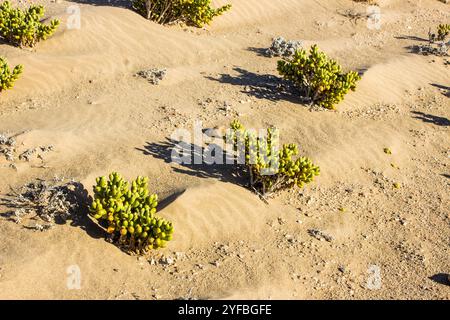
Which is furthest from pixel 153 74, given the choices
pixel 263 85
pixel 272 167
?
pixel 272 167

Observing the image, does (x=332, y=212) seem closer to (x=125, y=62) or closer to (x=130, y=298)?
(x=130, y=298)

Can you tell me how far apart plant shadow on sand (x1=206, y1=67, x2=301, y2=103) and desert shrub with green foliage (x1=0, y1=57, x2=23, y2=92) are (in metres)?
4.08

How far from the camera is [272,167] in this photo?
671 cm

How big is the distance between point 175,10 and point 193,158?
6.52 meters

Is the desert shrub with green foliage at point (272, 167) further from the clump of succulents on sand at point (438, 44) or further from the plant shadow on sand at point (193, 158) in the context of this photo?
the clump of succulents on sand at point (438, 44)

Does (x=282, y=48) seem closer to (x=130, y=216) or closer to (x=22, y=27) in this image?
(x=22, y=27)

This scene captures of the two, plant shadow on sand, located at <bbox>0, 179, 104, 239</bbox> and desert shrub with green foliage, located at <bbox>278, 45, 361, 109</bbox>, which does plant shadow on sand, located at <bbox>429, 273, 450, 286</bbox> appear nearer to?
desert shrub with green foliage, located at <bbox>278, 45, 361, 109</bbox>

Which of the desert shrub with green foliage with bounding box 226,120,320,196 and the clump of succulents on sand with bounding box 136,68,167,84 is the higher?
the clump of succulents on sand with bounding box 136,68,167,84

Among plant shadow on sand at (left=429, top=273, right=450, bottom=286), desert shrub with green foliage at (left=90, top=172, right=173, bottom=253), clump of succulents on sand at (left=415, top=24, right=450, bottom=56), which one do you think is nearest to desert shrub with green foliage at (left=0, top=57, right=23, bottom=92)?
desert shrub with green foliage at (left=90, top=172, right=173, bottom=253)

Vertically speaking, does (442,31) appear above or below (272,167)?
above

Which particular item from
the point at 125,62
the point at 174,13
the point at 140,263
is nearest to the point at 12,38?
the point at 125,62

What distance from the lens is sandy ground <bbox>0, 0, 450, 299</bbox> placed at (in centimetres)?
555

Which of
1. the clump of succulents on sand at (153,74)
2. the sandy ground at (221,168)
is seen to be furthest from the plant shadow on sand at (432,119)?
the clump of succulents on sand at (153,74)

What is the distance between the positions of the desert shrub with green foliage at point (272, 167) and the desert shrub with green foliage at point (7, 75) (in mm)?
4951
